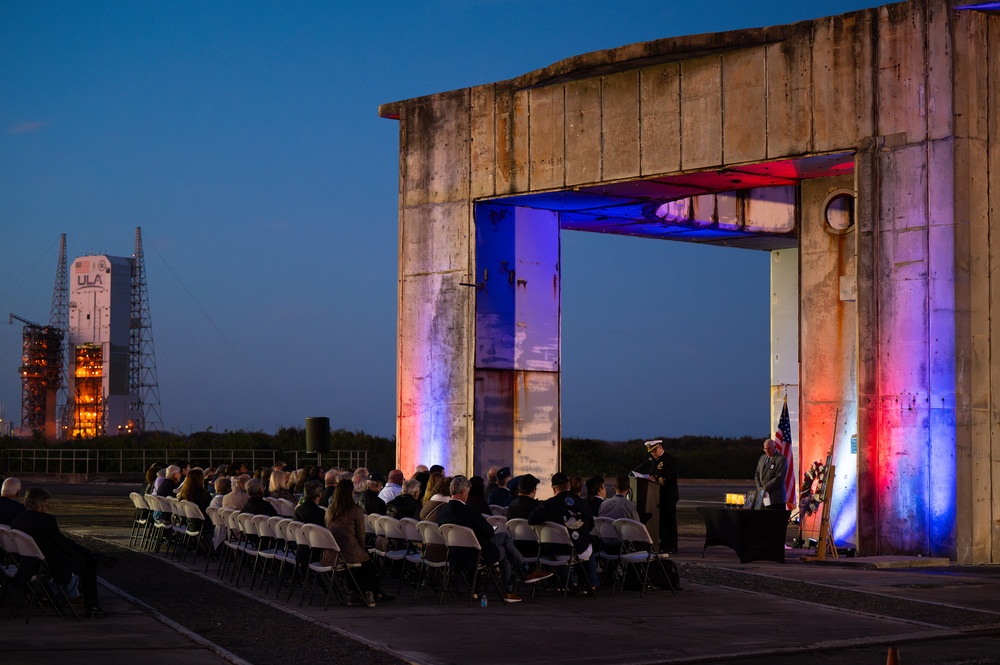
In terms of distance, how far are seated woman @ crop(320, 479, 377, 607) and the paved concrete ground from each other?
0.85 feet

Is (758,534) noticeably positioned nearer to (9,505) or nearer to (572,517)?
(572,517)

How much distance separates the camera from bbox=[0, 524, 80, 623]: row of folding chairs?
9836 millimetres

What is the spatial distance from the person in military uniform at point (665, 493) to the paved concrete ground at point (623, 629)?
111 inches

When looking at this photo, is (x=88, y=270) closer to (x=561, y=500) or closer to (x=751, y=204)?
(x=751, y=204)

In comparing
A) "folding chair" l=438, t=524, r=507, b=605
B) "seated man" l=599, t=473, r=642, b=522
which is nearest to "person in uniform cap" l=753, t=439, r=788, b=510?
"seated man" l=599, t=473, r=642, b=522

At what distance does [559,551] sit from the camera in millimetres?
11711

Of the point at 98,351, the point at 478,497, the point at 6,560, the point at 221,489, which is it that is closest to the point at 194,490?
the point at 221,489

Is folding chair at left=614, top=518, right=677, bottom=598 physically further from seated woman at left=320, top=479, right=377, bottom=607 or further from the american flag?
the american flag

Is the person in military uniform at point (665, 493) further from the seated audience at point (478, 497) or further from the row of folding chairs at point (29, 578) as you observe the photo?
the row of folding chairs at point (29, 578)

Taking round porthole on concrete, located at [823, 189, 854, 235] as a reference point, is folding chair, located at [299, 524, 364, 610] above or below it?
below

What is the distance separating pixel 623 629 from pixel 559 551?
1989 millimetres

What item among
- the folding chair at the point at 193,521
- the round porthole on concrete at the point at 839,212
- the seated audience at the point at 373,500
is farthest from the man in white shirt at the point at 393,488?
the round porthole on concrete at the point at 839,212

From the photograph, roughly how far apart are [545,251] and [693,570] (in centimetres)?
814

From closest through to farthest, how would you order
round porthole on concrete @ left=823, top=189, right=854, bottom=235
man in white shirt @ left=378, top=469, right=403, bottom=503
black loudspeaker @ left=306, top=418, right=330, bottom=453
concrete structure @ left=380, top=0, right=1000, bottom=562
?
man in white shirt @ left=378, top=469, right=403, bottom=503, concrete structure @ left=380, top=0, right=1000, bottom=562, round porthole on concrete @ left=823, top=189, right=854, bottom=235, black loudspeaker @ left=306, top=418, right=330, bottom=453
